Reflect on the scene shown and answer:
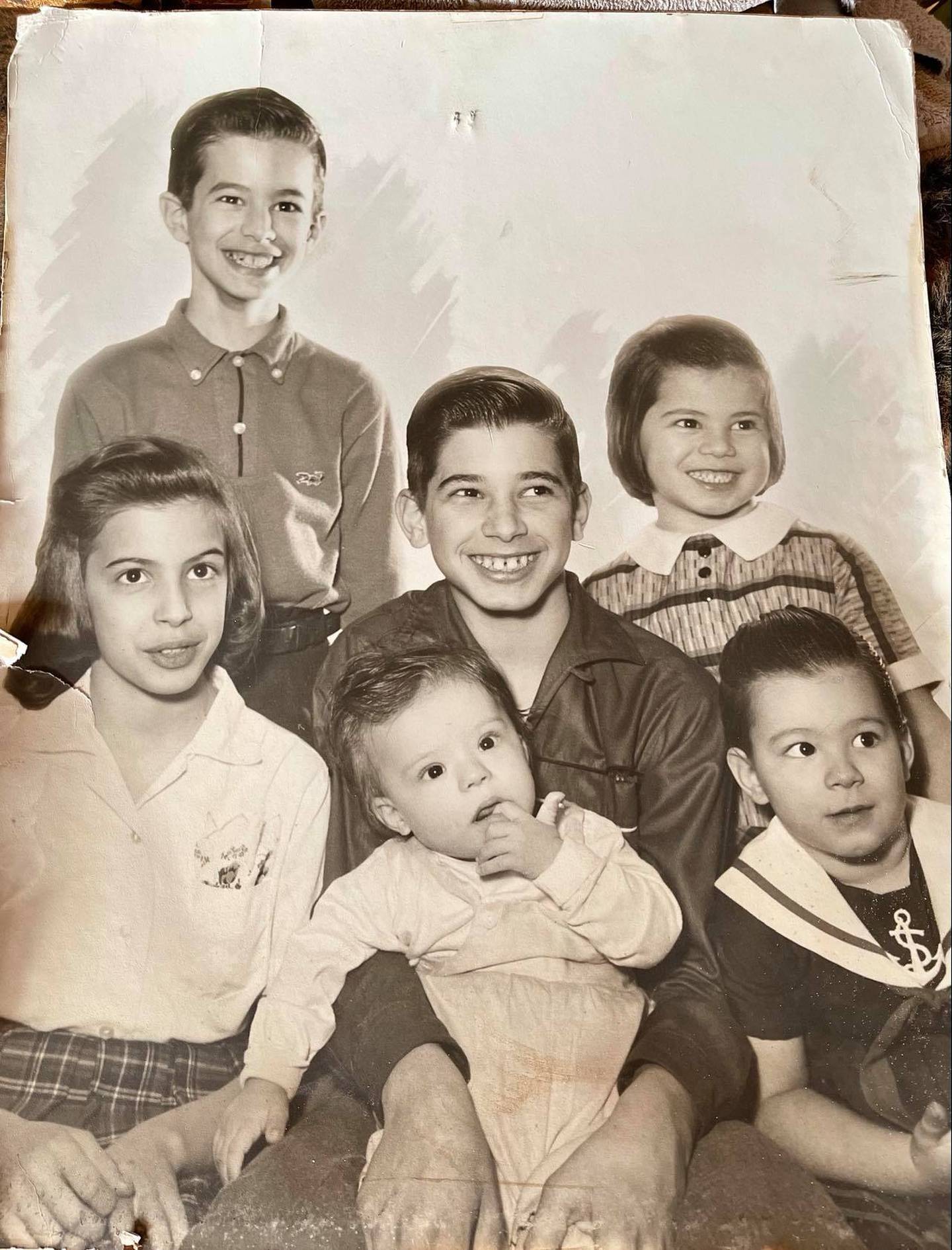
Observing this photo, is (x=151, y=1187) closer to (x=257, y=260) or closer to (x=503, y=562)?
(x=503, y=562)

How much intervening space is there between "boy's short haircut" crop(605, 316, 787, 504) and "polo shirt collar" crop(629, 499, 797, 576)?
73mm

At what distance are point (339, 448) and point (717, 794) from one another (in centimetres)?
123

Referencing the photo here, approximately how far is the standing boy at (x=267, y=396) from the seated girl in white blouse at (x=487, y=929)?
0.29 meters

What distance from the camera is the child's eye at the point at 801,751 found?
253 centimetres

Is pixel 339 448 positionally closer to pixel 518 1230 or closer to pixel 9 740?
pixel 9 740

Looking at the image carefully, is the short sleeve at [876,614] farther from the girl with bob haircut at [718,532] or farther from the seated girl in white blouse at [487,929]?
the seated girl in white blouse at [487,929]

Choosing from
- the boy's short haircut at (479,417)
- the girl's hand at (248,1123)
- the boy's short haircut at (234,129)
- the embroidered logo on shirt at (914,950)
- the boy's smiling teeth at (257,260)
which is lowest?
the girl's hand at (248,1123)

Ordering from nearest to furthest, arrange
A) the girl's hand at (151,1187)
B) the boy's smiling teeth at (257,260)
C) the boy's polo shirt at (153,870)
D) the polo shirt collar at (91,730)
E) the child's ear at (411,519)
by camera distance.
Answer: the girl's hand at (151,1187), the boy's polo shirt at (153,870), the polo shirt collar at (91,730), the child's ear at (411,519), the boy's smiling teeth at (257,260)

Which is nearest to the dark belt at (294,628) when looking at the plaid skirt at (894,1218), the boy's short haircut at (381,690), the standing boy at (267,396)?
the standing boy at (267,396)

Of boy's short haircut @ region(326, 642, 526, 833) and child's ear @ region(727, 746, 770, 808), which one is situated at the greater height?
boy's short haircut @ region(326, 642, 526, 833)

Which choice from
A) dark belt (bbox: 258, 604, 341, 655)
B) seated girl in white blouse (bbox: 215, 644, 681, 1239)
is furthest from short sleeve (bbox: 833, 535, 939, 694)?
dark belt (bbox: 258, 604, 341, 655)

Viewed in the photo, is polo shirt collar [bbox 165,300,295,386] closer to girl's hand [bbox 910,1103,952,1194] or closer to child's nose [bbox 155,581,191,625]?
child's nose [bbox 155,581,191,625]

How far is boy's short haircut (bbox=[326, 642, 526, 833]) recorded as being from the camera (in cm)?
249

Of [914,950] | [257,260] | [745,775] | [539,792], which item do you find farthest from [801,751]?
[257,260]
